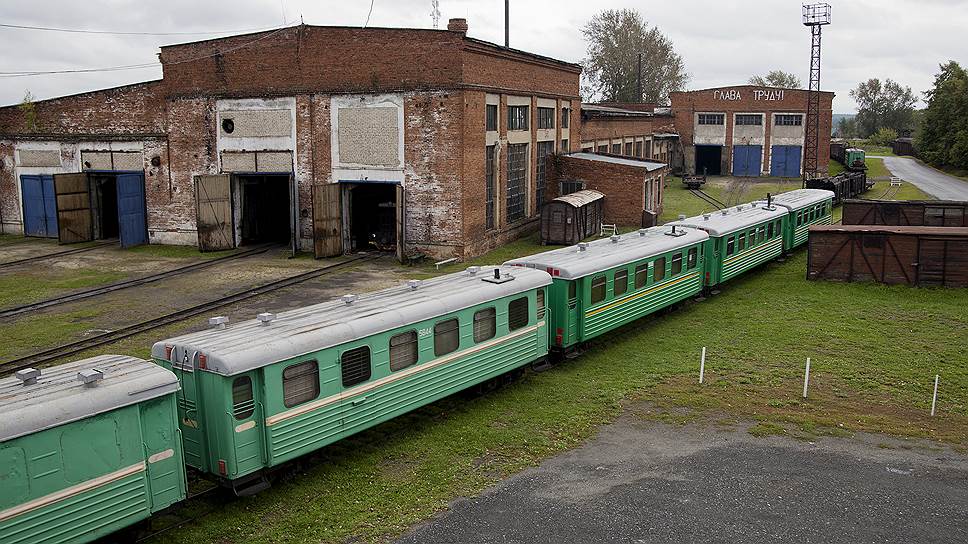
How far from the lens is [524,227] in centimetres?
3666

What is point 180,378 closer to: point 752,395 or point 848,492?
point 848,492

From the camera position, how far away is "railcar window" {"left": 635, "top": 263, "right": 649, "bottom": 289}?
65.4 feet

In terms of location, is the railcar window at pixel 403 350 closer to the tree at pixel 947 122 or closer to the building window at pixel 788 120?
the building window at pixel 788 120

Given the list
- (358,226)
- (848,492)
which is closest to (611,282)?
(848,492)

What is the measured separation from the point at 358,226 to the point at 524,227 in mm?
7825

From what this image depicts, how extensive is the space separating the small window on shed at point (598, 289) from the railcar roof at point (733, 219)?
7021 mm

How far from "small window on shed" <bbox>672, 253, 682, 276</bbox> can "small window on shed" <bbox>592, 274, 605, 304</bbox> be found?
4.14m

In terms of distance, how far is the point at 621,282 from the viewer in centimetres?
1923

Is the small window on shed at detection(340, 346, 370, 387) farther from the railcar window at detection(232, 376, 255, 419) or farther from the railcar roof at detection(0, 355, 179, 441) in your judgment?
the railcar roof at detection(0, 355, 179, 441)

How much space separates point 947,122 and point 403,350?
255 feet

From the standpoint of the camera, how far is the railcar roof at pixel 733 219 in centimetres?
2464

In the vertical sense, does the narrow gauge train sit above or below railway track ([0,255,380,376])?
above

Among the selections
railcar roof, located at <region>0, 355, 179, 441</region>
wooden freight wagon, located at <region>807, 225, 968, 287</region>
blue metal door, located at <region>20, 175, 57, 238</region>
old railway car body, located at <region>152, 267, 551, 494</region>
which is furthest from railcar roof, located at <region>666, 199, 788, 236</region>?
blue metal door, located at <region>20, 175, 57, 238</region>

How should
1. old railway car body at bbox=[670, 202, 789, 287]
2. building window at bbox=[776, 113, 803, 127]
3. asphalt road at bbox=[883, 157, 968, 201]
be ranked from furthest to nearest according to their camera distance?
1. building window at bbox=[776, 113, 803, 127]
2. asphalt road at bbox=[883, 157, 968, 201]
3. old railway car body at bbox=[670, 202, 789, 287]
